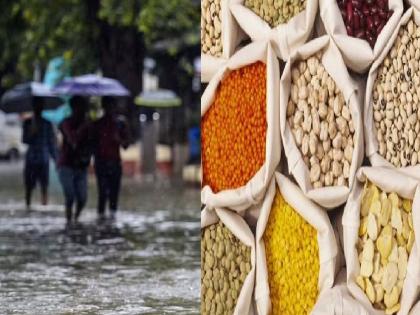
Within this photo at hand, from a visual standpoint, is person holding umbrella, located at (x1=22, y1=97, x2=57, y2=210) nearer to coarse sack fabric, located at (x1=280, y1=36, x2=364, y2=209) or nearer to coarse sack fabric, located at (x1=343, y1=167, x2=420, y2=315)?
coarse sack fabric, located at (x1=280, y1=36, x2=364, y2=209)

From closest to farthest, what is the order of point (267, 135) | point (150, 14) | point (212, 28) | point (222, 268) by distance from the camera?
1. point (267, 135)
2. point (222, 268)
3. point (212, 28)
4. point (150, 14)

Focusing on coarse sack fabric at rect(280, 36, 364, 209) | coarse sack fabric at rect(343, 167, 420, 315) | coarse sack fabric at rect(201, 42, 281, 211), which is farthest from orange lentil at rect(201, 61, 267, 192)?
coarse sack fabric at rect(343, 167, 420, 315)

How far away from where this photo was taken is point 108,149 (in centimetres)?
2189

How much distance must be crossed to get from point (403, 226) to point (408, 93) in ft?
2.15

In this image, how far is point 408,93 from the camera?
7.58 meters

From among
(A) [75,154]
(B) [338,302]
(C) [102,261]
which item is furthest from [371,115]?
(A) [75,154]

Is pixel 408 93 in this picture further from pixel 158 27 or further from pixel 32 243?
pixel 158 27

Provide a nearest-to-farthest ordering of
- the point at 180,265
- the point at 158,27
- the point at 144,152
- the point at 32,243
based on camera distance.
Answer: the point at 180,265
the point at 32,243
the point at 158,27
the point at 144,152

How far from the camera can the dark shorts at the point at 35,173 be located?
2441 centimetres

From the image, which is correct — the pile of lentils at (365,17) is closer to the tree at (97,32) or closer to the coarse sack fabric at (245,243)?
the coarse sack fabric at (245,243)

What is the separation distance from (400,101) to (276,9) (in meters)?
0.90

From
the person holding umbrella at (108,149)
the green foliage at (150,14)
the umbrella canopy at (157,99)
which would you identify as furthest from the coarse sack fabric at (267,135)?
the umbrella canopy at (157,99)

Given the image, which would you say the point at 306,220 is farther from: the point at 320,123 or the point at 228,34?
the point at 228,34

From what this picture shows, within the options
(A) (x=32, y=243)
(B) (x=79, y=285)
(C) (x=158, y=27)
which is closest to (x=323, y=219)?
(B) (x=79, y=285)
